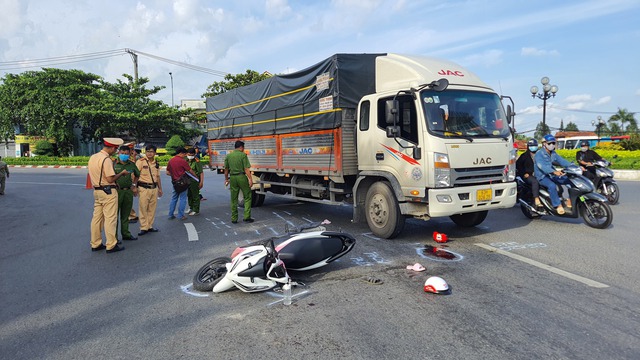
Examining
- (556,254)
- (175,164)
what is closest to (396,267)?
(556,254)

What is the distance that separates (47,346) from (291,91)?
249 inches

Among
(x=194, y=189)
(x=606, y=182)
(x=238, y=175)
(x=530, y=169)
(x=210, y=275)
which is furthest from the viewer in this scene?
(x=606, y=182)

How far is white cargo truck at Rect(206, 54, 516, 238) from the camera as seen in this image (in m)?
6.02

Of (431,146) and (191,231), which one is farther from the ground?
(431,146)

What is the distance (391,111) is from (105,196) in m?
4.55

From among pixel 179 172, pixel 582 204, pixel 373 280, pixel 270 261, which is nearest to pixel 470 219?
pixel 582 204

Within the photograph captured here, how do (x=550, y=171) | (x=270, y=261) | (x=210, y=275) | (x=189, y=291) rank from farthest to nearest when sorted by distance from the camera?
(x=550, y=171) → (x=210, y=275) → (x=189, y=291) → (x=270, y=261)

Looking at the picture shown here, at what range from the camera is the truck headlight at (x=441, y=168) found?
5.88m

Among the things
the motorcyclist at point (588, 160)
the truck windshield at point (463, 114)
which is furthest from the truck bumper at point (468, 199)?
the motorcyclist at point (588, 160)

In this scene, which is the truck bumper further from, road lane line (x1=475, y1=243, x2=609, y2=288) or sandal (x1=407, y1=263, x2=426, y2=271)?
sandal (x1=407, y1=263, x2=426, y2=271)

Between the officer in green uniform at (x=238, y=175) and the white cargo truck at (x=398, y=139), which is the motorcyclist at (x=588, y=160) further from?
the officer in green uniform at (x=238, y=175)

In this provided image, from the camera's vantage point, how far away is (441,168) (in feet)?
19.3

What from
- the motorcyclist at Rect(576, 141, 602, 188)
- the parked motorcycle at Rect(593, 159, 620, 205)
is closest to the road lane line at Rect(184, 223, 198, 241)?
the motorcyclist at Rect(576, 141, 602, 188)

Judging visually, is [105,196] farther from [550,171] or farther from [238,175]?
[550,171]
